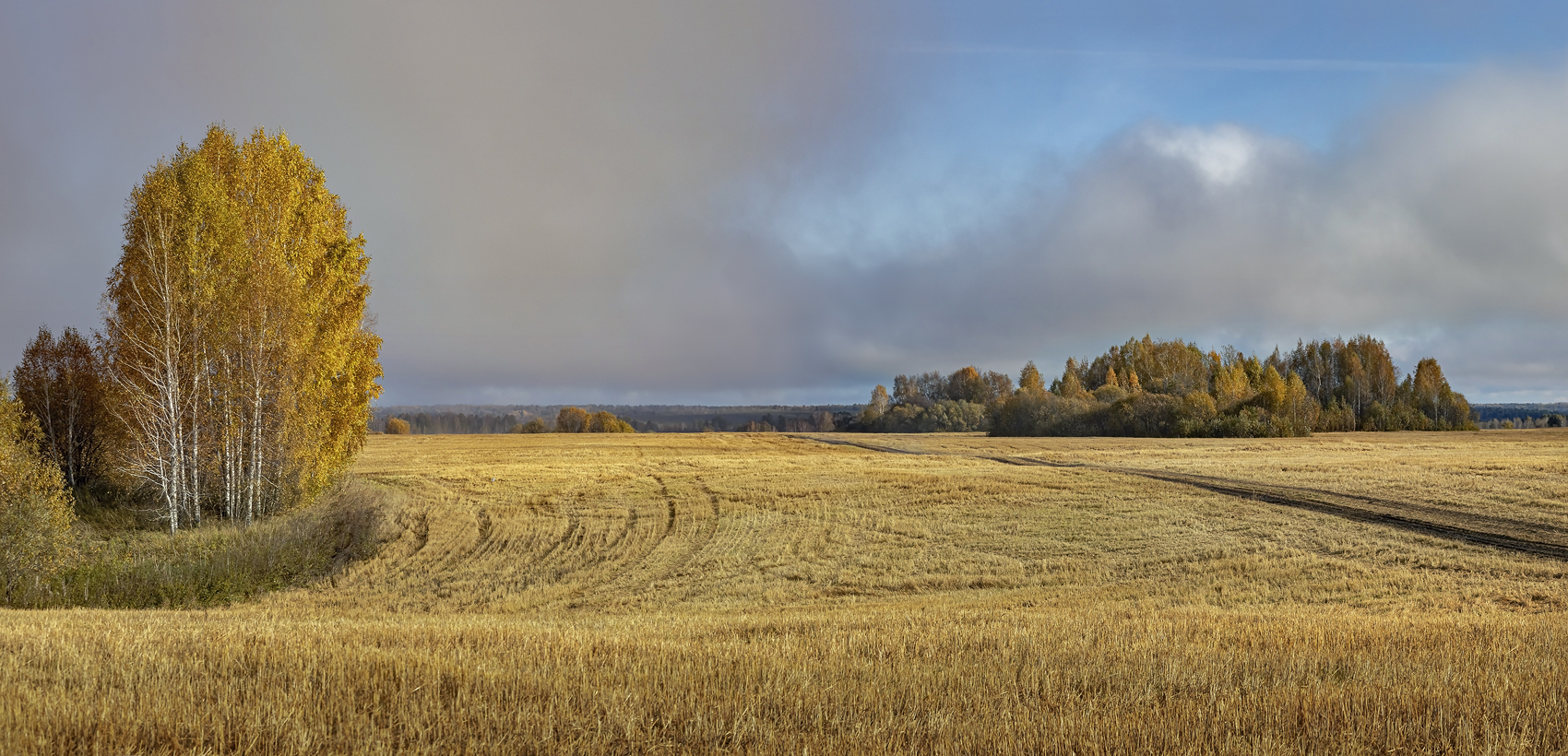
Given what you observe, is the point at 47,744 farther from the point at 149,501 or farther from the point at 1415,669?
the point at 149,501

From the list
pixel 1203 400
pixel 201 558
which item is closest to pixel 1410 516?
pixel 201 558

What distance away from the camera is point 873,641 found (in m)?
9.66

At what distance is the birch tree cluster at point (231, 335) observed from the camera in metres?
28.0

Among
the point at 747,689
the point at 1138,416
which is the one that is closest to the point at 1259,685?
the point at 747,689

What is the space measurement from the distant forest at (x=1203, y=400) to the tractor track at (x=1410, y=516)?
70.6 metres

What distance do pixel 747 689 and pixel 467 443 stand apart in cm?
8698

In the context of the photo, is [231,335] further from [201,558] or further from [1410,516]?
[1410,516]

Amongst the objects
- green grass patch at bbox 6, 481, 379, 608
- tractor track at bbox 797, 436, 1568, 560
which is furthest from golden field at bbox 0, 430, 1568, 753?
green grass patch at bbox 6, 481, 379, 608

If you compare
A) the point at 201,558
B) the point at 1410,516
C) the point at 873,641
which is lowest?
the point at 201,558

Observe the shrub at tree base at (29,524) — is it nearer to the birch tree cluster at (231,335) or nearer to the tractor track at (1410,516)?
the birch tree cluster at (231,335)

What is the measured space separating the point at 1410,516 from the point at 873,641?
24.5 m

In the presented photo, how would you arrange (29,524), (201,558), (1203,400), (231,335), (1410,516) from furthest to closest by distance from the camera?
(1203,400)
(231,335)
(1410,516)
(201,558)
(29,524)

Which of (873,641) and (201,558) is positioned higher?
(873,641)

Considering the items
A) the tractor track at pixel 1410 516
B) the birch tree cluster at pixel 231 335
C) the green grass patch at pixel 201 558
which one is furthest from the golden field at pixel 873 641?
the birch tree cluster at pixel 231 335
